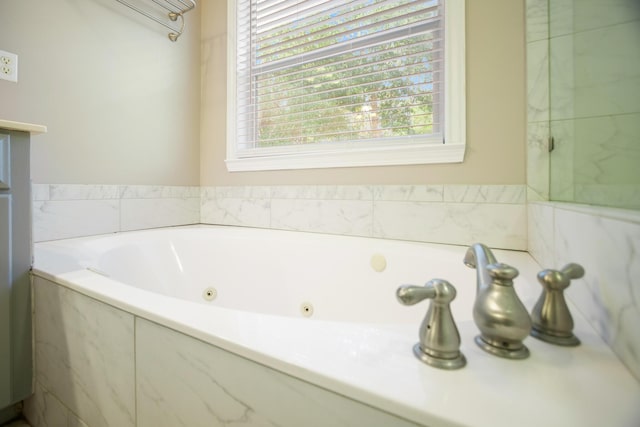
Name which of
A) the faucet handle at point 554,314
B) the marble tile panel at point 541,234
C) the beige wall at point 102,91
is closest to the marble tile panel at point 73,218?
the beige wall at point 102,91

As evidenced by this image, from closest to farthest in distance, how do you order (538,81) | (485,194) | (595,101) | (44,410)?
(595,101), (44,410), (538,81), (485,194)

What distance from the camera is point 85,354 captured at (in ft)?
2.36

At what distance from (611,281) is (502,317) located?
0.20 meters

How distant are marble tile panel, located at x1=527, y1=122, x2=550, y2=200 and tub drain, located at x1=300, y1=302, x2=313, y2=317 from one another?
3.35 feet

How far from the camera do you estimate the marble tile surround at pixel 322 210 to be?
1228 millimetres

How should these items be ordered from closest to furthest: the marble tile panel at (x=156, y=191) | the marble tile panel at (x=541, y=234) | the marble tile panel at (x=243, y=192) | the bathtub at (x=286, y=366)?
the bathtub at (x=286, y=366) → the marble tile panel at (x=541, y=234) → the marble tile panel at (x=156, y=191) → the marble tile panel at (x=243, y=192)

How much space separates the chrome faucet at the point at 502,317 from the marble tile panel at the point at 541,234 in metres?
0.48

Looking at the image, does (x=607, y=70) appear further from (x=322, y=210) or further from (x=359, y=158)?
(x=322, y=210)

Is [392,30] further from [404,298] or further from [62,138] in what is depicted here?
[62,138]

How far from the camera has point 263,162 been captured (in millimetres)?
1741

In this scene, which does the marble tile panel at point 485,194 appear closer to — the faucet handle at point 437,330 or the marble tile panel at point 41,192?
the faucet handle at point 437,330

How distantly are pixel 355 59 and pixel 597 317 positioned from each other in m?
1.42

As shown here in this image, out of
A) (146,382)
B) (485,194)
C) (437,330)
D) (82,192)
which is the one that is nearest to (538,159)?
(485,194)

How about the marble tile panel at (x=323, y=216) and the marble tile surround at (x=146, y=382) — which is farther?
the marble tile panel at (x=323, y=216)
